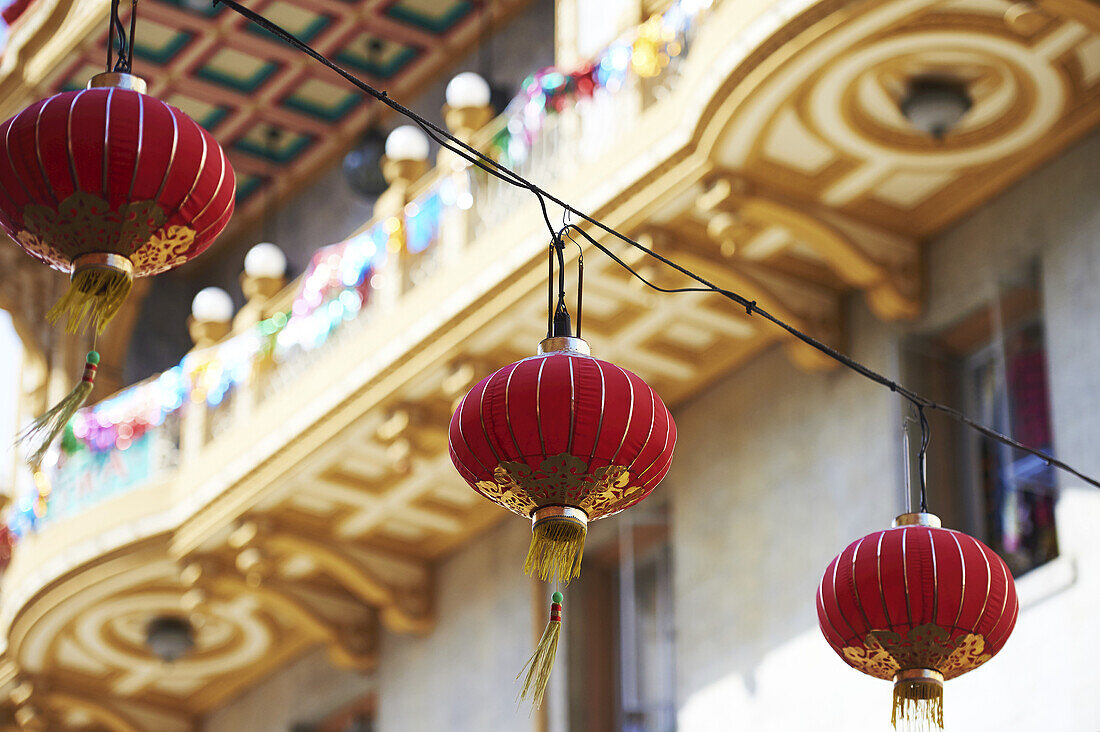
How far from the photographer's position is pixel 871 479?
38.6ft

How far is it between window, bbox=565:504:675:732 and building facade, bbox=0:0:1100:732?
0.03 m

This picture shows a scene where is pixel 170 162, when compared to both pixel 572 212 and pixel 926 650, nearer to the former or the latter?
pixel 572 212

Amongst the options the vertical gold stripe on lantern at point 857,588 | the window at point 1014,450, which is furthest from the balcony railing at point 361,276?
the vertical gold stripe on lantern at point 857,588

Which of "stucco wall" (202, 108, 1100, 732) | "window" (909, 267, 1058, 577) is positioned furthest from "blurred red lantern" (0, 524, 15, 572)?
"window" (909, 267, 1058, 577)

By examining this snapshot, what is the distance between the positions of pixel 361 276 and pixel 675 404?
2528 mm

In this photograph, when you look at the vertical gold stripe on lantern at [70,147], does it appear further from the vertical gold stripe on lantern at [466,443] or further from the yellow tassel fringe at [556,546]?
the yellow tassel fringe at [556,546]

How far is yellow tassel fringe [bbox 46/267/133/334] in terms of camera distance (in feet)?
22.1

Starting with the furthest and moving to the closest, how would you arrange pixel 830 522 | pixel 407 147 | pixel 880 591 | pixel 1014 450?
pixel 407 147, pixel 830 522, pixel 1014 450, pixel 880 591

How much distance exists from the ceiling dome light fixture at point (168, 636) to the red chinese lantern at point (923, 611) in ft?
30.8

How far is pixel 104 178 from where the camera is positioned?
21.8 feet

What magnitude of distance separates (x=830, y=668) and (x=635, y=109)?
3.72 metres

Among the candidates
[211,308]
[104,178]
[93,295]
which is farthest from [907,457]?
[211,308]

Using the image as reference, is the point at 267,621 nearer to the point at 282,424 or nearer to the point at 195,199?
the point at 282,424

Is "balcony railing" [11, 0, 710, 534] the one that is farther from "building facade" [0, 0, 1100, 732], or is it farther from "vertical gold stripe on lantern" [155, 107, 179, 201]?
"vertical gold stripe on lantern" [155, 107, 179, 201]
